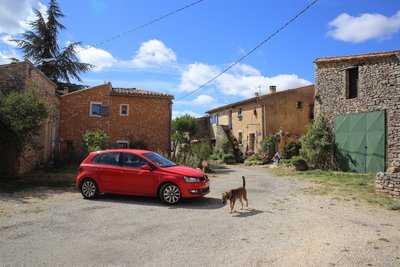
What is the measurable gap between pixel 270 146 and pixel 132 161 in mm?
18449

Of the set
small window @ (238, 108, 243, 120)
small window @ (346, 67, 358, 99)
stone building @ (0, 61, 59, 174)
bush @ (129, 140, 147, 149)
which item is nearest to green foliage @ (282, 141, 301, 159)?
small window @ (346, 67, 358, 99)

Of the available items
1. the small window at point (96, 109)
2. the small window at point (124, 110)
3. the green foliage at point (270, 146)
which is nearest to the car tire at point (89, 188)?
the small window at point (96, 109)

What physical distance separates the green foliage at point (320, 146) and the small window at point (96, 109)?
1306 centimetres

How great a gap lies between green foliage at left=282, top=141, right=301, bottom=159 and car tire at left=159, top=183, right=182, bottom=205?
1641 cm

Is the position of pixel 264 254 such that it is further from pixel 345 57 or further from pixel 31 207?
pixel 345 57

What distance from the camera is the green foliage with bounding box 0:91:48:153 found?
13.3 metres

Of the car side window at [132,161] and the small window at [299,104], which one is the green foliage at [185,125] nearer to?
the small window at [299,104]

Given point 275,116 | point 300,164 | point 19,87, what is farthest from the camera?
point 275,116

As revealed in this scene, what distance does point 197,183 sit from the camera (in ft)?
34.2

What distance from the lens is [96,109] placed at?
24.2 meters

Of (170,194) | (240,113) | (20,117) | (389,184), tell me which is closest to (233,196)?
(170,194)

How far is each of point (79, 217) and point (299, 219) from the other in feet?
16.9

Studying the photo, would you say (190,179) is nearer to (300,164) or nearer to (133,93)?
(300,164)

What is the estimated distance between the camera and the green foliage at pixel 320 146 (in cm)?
2091
